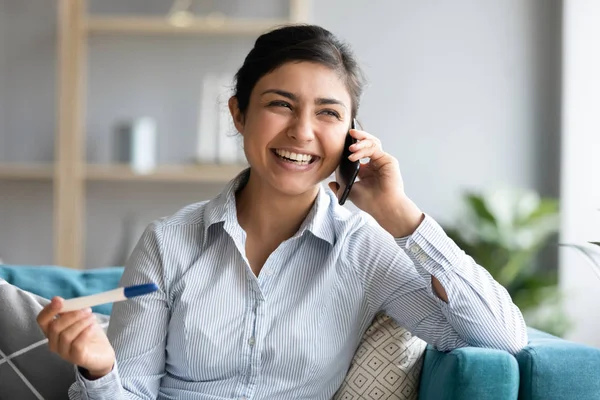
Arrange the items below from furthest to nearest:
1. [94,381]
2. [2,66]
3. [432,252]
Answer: [2,66]
[432,252]
[94,381]

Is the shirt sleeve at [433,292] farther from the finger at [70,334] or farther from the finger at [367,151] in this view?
the finger at [70,334]

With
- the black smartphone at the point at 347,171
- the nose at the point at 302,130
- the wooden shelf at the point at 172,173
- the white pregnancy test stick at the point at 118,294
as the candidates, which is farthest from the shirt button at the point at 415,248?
the wooden shelf at the point at 172,173

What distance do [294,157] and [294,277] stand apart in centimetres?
24

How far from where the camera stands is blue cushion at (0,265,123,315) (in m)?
1.96

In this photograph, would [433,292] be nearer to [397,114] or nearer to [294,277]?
[294,277]

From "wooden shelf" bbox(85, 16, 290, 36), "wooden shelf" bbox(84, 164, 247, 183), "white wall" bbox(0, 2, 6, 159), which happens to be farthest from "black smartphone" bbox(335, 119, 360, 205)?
"white wall" bbox(0, 2, 6, 159)

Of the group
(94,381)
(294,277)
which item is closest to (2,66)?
(294,277)

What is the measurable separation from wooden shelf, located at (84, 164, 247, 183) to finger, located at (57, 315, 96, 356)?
243 cm

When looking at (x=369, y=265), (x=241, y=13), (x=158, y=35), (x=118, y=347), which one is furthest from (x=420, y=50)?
(x=118, y=347)

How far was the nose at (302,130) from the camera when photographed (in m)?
1.61

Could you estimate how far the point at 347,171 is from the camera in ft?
5.51

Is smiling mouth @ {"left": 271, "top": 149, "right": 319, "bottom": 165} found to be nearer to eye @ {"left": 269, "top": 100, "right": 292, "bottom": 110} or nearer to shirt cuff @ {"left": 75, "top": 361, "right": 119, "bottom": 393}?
eye @ {"left": 269, "top": 100, "right": 292, "bottom": 110}

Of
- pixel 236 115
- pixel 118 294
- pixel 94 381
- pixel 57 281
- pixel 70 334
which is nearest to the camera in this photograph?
pixel 118 294

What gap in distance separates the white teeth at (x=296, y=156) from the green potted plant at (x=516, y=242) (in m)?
2.26
